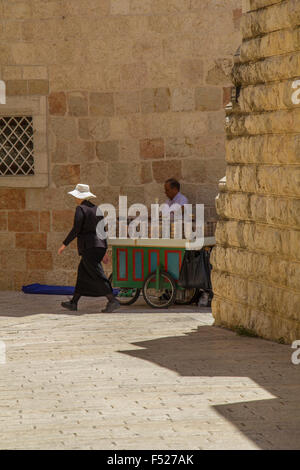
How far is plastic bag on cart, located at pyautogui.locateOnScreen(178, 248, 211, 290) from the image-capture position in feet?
37.5

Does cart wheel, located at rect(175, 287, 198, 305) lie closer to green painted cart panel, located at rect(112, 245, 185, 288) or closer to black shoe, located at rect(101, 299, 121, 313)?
green painted cart panel, located at rect(112, 245, 185, 288)

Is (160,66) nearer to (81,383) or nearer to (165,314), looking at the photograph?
(165,314)

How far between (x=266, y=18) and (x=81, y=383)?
3.58m

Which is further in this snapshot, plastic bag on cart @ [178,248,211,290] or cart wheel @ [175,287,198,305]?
cart wheel @ [175,287,198,305]

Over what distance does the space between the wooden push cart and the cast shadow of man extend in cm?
244

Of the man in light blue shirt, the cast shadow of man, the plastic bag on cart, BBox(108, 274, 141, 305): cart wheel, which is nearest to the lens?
the cast shadow of man

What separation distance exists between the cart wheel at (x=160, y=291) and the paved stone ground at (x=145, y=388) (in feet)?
6.13

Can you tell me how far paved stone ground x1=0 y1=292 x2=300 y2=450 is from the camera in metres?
5.01

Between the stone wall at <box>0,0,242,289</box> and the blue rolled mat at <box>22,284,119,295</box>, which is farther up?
the stone wall at <box>0,0,242,289</box>

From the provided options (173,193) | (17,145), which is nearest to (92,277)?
(173,193)

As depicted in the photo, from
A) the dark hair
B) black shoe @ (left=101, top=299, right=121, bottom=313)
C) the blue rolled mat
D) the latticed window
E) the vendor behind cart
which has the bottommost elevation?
the blue rolled mat

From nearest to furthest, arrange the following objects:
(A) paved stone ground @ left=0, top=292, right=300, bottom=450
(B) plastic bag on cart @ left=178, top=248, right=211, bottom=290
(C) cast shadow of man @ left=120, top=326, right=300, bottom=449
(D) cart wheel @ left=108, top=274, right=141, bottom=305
→ (A) paved stone ground @ left=0, top=292, right=300, bottom=450 < (C) cast shadow of man @ left=120, top=326, right=300, bottom=449 < (B) plastic bag on cart @ left=178, top=248, right=211, bottom=290 < (D) cart wheel @ left=108, top=274, right=141, bottom=305

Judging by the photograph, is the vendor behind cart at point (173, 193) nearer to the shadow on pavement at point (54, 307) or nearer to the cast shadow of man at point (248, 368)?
the shadow on pavement at point (54, 307)

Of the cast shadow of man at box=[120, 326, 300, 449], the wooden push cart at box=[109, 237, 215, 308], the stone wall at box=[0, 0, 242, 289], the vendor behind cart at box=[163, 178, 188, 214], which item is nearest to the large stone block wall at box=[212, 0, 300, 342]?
the cast shadow of man at box=[120, 326, 300, 449]
